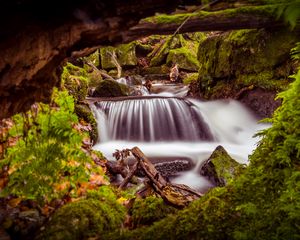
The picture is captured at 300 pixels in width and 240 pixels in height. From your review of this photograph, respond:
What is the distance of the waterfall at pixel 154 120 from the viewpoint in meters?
11.1

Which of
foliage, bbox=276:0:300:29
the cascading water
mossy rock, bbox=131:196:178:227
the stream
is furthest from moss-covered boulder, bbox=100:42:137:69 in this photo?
foliage, bbox=276:0:300:29

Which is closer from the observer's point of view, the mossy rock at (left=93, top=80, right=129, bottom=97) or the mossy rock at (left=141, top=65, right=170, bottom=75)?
the mossy rock at (left=93, top=80, right=129, bottom=97)

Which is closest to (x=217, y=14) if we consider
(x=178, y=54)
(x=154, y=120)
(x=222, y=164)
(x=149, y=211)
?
(x=222, y=164)

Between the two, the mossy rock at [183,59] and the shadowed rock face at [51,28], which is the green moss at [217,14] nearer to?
the shadowed rock face at [51,28]

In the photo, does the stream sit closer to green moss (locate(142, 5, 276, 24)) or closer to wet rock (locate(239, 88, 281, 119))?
wet rock (locate(239, 88, 281, 119))

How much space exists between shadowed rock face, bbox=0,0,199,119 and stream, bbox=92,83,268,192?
24.4ft

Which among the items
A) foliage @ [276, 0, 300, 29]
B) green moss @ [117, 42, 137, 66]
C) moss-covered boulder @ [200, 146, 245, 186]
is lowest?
moss-covered boulder @ [200, 146, 245, 186]

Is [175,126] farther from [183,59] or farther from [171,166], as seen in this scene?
[183,59]

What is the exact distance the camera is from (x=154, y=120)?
11.7m

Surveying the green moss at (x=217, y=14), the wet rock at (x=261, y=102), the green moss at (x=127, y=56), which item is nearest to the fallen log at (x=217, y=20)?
the green moss at (x=217, y=14)

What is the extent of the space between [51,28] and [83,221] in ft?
6.37

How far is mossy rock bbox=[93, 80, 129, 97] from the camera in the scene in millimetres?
14539

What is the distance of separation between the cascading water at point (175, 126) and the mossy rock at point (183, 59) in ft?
29.3

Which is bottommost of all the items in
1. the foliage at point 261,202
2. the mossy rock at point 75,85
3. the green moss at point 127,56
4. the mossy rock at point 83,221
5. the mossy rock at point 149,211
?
the mossy rock at point 149,211
